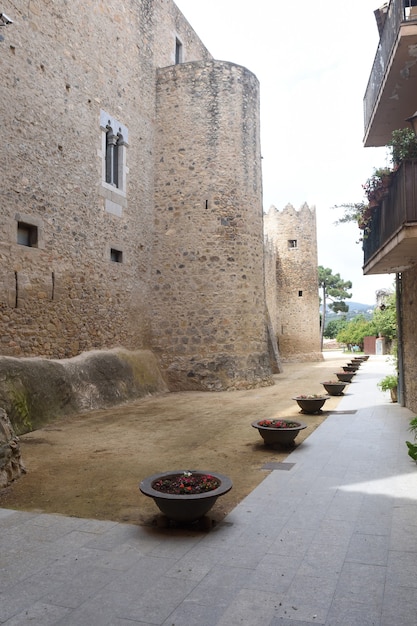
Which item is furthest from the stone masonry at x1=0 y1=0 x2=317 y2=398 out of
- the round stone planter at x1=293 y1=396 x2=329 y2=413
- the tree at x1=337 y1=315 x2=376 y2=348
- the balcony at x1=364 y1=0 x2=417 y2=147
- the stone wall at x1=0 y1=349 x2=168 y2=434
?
the tree at x1=337 y1=315 x2=376 y2=348

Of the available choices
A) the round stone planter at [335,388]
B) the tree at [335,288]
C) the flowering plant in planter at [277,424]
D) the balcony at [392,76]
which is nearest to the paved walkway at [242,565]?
the flowering plant in planter at [277,424]

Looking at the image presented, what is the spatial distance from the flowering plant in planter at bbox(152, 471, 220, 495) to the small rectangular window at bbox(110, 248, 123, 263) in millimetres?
9207

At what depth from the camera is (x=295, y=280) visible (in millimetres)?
29328

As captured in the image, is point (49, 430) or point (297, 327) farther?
point (297, 327)

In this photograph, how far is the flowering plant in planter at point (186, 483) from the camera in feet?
13.2

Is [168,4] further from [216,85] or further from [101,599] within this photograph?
[101,599]

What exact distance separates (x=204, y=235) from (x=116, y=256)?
2963 mm

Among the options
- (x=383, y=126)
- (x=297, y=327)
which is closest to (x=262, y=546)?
(x=383, y=126)

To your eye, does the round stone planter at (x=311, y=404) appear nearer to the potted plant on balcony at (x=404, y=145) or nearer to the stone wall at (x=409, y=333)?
the stone wall at (x=409, y=333)

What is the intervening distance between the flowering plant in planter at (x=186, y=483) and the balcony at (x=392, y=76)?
6.34m

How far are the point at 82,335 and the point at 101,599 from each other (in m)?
8.96

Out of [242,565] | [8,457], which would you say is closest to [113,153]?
[8,457]

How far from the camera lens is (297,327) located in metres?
28.6

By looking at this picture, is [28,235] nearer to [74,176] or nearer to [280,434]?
[74,176]
